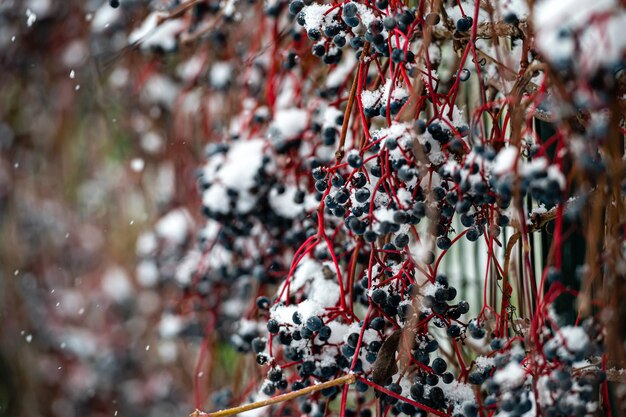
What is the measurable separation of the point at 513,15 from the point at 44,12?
4.02ft

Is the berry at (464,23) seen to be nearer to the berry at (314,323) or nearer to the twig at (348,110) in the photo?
the twig at (348,110)

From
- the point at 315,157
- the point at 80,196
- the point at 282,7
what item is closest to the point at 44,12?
the point at 80,196

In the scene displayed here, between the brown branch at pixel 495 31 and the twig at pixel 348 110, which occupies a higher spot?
the brown branch at pixel 495 31

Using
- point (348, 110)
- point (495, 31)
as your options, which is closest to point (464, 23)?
point (495, 31)

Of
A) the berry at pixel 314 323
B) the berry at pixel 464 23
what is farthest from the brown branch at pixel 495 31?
the berry at pixel 314 323

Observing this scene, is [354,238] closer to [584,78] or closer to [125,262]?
[584,78]

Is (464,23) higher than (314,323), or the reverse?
(464,23)

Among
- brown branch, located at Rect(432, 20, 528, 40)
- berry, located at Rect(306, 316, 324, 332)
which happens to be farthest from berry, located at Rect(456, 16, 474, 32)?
berry, located at Rect(306, 316, 324, 332)

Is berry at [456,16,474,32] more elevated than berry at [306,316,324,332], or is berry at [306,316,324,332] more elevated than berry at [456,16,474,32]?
berry at [456,16,474,32]

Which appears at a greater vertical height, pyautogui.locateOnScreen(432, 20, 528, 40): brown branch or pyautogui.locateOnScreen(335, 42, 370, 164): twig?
pyautogui.locateOnScreen(432, 20, 528, 40): brown branch

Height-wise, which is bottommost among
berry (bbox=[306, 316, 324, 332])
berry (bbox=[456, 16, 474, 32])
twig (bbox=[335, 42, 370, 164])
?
berry (bbox=[306, 316, 324, 332])

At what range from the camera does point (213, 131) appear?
132cm

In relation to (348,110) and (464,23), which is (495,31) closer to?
(464,23)

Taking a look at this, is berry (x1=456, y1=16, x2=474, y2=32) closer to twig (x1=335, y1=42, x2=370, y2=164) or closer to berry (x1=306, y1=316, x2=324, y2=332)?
twig (x1=335, y1=42, x2=370, y2=164)
